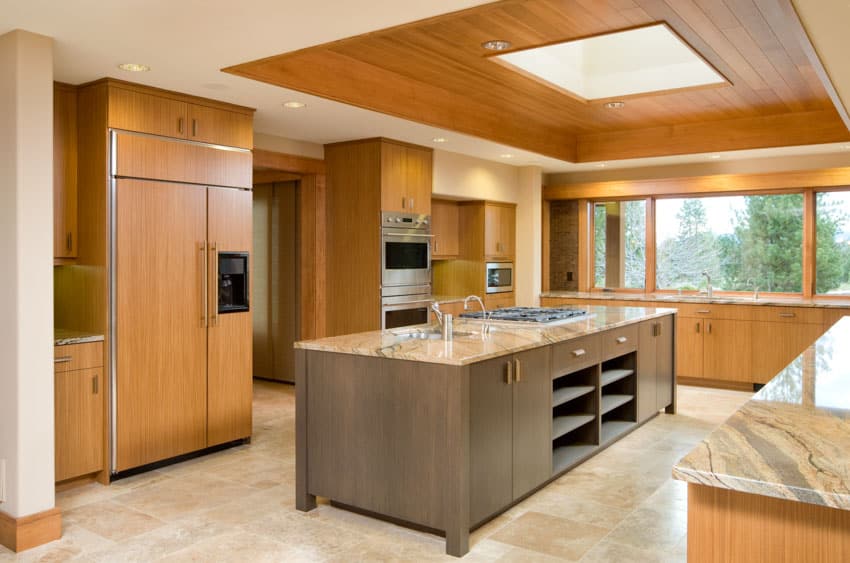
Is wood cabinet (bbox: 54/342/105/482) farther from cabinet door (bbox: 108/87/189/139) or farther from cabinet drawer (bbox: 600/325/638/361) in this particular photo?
cabinet drawer (bbox: 600/325/638/361)

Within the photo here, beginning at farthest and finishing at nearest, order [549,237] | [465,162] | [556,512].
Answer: [549,237] < [465,162] < [556,512]

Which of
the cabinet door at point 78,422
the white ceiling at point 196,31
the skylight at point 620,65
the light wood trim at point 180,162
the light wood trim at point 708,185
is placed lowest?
the cabinet door at point 78,422

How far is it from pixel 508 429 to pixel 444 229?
416 cm

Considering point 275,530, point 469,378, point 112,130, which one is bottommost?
point 275,530

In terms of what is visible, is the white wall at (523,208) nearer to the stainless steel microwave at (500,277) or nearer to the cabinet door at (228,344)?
the stainless steel microwave at (500,277)

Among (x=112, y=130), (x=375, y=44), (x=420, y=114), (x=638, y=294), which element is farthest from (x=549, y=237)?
(x=112, y=130)

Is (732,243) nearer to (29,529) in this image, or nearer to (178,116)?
(178,116)

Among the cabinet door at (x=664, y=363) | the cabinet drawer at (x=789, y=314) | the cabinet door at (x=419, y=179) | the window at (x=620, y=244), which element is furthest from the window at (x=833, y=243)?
the cabinet door at (x=419, y=179)

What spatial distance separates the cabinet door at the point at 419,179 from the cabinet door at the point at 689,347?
2826mm

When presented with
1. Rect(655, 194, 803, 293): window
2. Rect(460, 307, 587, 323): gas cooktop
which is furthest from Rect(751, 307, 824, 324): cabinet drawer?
Rect(460, 307, 587, 323): gas cooktop

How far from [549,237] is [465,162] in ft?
6.35

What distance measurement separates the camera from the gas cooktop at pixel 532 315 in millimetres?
4363

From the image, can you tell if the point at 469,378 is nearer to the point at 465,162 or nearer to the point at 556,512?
the point at 556,512

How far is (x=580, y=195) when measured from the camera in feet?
26.0
